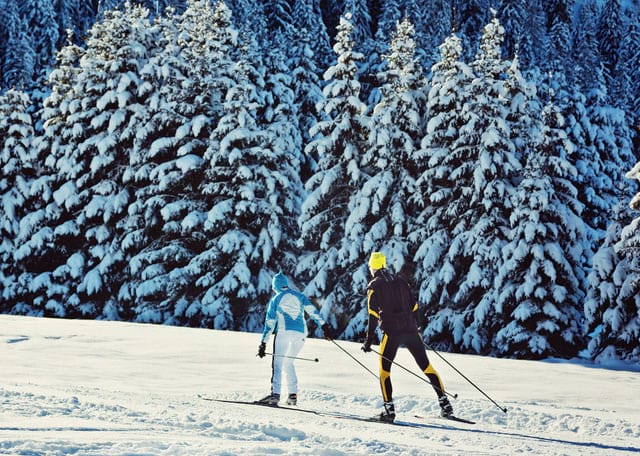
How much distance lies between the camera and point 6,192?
31.0m

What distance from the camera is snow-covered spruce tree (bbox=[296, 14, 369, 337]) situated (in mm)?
26422

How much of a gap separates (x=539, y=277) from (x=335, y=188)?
8.08 m

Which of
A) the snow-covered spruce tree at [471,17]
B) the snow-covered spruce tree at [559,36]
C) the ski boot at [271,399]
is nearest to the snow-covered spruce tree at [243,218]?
the ski boot at [271,399]

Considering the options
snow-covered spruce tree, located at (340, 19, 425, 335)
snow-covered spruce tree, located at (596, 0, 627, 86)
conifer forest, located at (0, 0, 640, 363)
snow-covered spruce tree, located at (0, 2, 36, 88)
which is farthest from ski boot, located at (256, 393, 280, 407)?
snow-covered spruce tree, located at (596, 0, 627, 86)

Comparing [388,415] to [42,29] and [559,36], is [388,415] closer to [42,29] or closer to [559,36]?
[559,36]

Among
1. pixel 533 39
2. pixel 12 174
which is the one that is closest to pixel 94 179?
pixel 12 174

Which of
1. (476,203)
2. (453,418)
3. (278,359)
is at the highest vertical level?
(476,203)

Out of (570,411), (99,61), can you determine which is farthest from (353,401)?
(99,61)

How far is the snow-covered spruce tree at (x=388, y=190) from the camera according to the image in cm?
2552

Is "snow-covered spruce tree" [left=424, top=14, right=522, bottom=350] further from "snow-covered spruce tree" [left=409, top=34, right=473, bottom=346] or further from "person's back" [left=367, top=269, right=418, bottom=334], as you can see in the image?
"person's back" [left=367, top=269, right=418, bottom=334]

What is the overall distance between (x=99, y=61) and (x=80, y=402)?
24.0m

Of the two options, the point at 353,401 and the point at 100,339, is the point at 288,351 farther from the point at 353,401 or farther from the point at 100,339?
the point at 100,339

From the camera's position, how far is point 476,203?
24922mm

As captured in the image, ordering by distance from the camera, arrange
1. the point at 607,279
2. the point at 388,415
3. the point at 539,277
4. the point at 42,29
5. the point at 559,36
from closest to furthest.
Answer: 1. the point at 388,415
2. the point at 607,279
3. the point at 539,277
4. the point at 42,29
5. the point at 559,36
